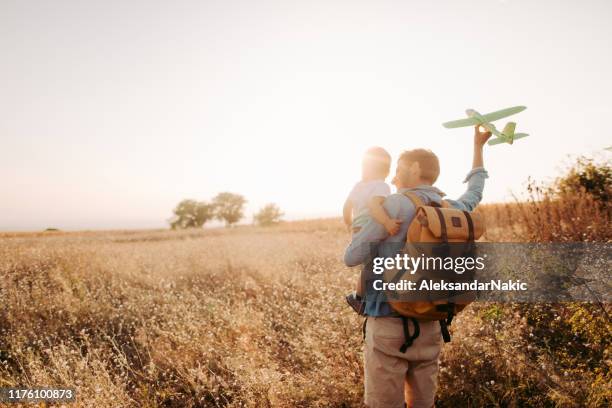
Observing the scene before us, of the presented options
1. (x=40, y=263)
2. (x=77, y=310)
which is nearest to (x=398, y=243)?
(x=77, y=310)

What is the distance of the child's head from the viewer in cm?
290

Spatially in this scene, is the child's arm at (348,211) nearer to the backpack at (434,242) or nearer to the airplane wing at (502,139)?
the backpack at (434,242)

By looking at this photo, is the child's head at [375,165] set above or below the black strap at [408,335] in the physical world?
above

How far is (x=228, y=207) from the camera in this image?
7125 cm

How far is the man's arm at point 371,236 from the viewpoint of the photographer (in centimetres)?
212

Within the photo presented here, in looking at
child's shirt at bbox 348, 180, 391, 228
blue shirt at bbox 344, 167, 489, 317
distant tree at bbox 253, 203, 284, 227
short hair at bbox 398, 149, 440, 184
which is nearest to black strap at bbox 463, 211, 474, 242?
blue shirt at bbox 344, 167, 489, 317

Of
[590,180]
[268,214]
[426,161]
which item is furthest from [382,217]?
[268,214]

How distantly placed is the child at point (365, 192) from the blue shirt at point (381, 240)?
16 centimetres

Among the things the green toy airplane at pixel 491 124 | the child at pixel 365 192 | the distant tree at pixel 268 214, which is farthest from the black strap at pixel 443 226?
the distant tree at pixel 268 214

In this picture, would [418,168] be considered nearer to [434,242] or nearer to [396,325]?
[434,242]

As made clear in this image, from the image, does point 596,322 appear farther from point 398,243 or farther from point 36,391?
point 36,391

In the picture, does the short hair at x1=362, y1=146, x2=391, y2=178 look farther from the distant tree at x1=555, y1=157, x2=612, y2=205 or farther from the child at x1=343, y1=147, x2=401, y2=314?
the distant tree at x1=555, y1=157, x2=612, y2=205

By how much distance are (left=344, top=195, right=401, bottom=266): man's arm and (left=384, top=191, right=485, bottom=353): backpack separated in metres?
0.11

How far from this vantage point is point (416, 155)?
225cm
